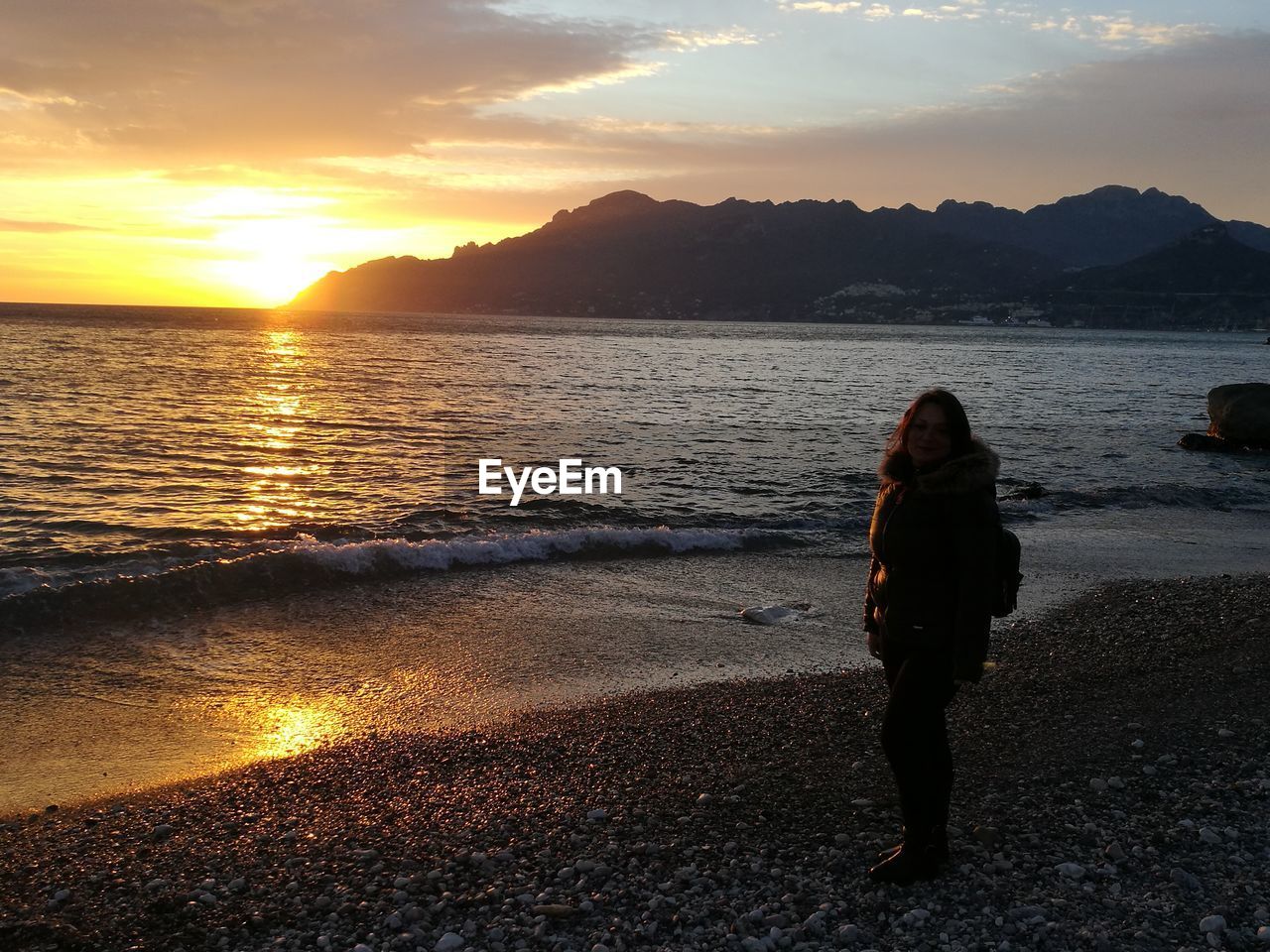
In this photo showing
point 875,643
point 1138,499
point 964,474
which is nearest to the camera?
point 964,474

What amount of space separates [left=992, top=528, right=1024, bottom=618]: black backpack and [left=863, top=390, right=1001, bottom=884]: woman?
3.0 inches

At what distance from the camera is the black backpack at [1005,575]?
4.83 m

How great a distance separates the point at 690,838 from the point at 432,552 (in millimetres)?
10170

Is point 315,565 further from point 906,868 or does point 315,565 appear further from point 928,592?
point 928,592

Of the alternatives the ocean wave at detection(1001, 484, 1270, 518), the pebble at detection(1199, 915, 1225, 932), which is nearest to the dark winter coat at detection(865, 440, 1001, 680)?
the pebble at detection(1199, 915, 1225, 932)

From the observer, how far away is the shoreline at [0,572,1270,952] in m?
4.89

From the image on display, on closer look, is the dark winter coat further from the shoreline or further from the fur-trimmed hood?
the shoreline

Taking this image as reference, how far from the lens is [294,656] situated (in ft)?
34.9

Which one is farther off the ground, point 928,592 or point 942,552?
point 942,552

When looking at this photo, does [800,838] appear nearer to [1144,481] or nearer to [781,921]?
[781,921]

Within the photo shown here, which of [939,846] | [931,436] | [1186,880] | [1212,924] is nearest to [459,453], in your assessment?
[939,846]

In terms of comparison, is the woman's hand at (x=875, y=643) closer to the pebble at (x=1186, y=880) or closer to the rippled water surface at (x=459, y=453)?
the pebble at (x=1186, y=880)

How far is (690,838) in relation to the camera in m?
5.78

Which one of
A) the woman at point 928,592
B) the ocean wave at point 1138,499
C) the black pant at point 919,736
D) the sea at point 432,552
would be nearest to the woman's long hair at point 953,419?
the woman at point 928,592
